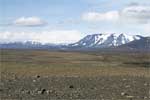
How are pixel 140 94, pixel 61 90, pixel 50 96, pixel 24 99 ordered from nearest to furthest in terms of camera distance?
1. pixel 24 99
2. pixel 50 96
3. pixel 140 94
4. pixel 61 90

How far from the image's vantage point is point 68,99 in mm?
17703

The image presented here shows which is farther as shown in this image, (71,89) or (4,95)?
(71,89)

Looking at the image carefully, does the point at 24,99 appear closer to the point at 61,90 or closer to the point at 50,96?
the point at 50,96

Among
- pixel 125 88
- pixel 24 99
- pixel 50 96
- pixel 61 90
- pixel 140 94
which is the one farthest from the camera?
pixel 125 88

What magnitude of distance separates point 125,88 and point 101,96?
4.12 meters

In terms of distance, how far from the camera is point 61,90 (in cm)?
2145

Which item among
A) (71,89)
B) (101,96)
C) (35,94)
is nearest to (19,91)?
(35,94)

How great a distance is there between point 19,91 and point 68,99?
3.80 metres

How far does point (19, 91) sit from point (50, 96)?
94.1 inches

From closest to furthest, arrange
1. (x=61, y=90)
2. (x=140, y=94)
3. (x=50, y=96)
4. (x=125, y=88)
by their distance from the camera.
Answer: (x=50, y=96)
(x=140, y=94)
(x=61, y=90)
(x=125, y=88)

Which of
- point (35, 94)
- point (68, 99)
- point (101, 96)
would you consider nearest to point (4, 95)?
point (35, 94)

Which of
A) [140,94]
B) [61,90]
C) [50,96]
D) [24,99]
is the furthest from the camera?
[61,90]

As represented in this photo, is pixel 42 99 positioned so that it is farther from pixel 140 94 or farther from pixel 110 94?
pixel 140 94

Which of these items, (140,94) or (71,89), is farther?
(71,89)
